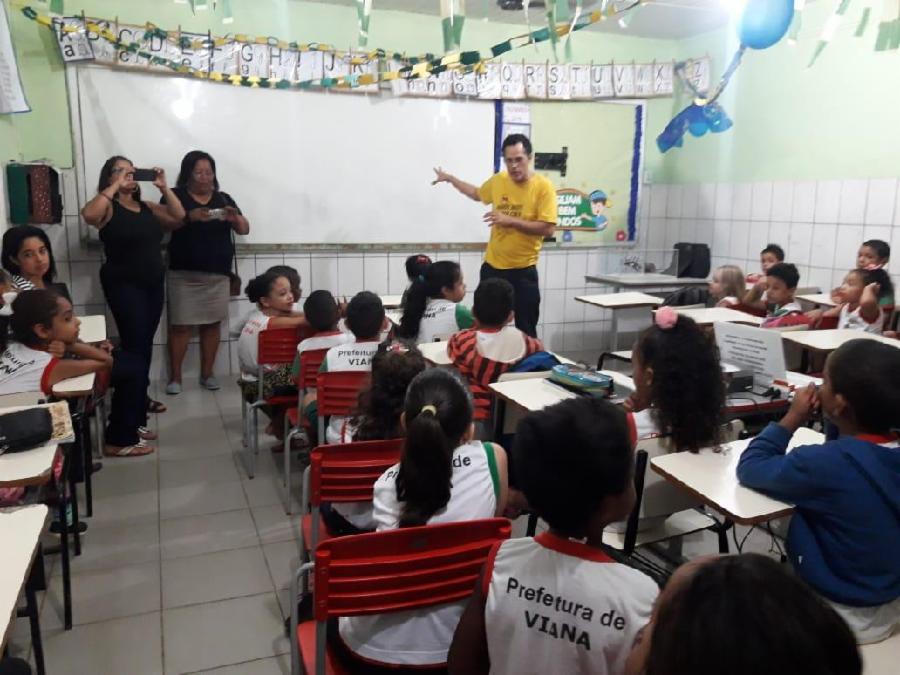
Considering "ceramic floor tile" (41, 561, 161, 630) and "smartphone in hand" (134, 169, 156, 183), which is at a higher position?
"smartphone in hand" (134, 169, 156, 183)

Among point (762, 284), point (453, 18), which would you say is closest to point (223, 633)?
point (453, 18)

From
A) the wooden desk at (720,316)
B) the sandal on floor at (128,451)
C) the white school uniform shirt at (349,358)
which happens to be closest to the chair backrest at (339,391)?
the white school uniform shirt at (349,358)

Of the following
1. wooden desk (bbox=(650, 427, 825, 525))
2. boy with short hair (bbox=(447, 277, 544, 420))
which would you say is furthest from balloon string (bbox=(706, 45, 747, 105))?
wooden desk (bbox=(650, 427, 825, 525))

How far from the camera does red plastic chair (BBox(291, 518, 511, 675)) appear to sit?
123cm

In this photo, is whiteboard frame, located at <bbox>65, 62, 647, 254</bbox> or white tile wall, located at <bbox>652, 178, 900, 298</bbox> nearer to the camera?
whiteboard frame, located at <bbox>65, 62, 647, 254</bbox>

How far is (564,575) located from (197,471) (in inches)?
111

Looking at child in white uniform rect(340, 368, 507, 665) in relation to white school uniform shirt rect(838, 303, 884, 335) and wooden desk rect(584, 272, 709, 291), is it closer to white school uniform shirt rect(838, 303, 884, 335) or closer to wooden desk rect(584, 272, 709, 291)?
white school uniform shirt rect(838, 303, 884, 335)

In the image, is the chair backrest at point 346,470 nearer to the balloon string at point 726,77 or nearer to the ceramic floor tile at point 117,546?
the ceramic floor tile at point 117,546

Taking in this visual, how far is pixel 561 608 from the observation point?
1037mm

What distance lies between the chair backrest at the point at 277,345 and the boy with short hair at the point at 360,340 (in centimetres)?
56

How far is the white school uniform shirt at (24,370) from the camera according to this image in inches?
96.4

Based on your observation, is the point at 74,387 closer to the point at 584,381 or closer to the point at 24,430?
the point at 24,430

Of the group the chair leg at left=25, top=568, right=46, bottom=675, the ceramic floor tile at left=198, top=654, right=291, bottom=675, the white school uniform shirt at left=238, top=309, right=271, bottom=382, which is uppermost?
the white school uniform shirt at left=238, top=309, right=271, bottom=382

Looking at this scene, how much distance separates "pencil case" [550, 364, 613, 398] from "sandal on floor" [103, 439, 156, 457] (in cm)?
228
